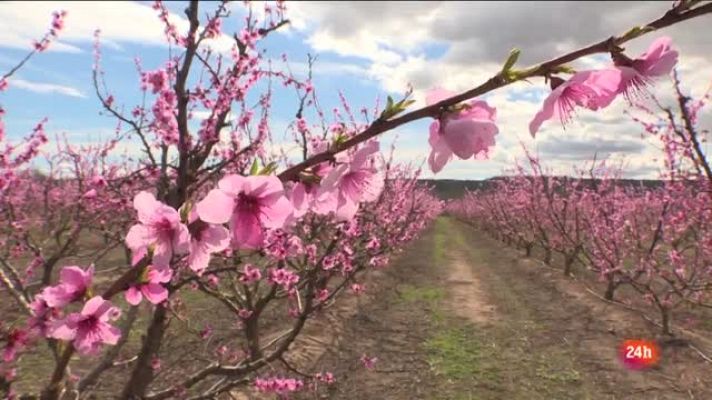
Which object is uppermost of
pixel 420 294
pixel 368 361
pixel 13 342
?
pixel 13 342

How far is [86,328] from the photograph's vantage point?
119 centimetres

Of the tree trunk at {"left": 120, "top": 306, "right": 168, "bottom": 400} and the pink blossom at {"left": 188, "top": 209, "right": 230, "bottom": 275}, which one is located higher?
the pink blossom at {"left": 188, "top": 209, "right": 230, "bottom": 275}

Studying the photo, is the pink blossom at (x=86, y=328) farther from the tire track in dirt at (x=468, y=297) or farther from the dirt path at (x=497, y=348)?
the tire track in dirt at (x=468, y=297)

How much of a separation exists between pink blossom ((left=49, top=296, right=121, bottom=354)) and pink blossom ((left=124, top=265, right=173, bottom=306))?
0.24 feet

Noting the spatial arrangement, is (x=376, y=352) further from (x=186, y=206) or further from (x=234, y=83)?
(x=186, y=206)

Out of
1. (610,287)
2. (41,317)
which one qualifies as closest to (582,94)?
(41,317)

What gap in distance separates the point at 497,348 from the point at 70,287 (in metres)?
9.33

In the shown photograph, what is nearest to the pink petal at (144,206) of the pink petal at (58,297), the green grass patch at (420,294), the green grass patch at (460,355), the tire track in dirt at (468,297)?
the pink petal at (58,297)

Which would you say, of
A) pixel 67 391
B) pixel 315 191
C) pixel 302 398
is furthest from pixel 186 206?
pixel 302 398

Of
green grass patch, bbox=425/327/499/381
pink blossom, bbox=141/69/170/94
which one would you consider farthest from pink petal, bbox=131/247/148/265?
green grass patch, bbox=425/327/499/381

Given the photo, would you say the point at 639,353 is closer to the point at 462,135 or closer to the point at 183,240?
the point at 462,135

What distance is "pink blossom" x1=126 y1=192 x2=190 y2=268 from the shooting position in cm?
A: 100

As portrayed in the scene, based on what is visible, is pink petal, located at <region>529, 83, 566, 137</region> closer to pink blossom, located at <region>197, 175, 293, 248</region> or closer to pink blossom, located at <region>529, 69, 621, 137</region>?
pink blossom, located at <region>529, 69, 621, 137</region>

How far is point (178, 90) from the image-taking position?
11.7 feet
